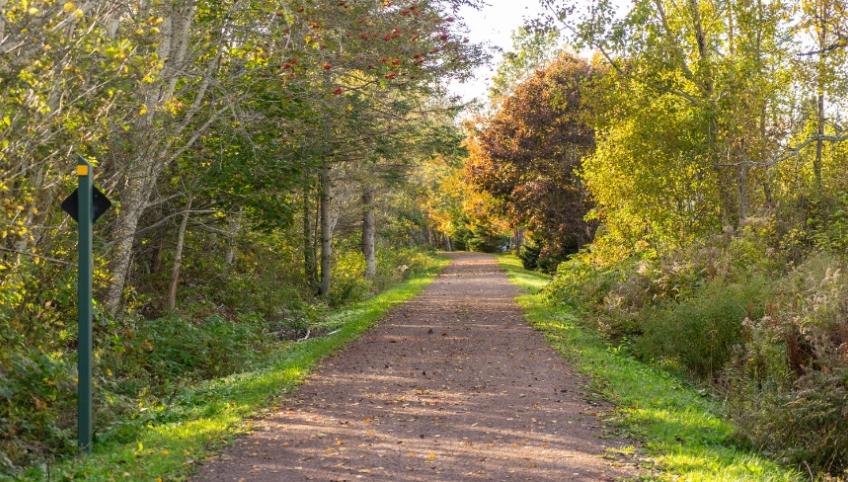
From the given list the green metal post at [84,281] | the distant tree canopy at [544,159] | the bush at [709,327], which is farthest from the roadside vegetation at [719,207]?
the distant tree canopy at [544,159]

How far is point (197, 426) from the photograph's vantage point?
342 inches

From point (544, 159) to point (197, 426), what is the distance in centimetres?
2759

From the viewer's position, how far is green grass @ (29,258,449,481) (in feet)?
23.2

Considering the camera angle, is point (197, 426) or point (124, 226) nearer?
point (197, 426)

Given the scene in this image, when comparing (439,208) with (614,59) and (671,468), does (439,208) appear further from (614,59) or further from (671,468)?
(671,468)

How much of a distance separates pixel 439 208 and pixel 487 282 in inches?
1180

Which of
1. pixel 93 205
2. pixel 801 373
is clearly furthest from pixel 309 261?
pixel 93 205

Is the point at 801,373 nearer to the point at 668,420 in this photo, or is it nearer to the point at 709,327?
A: the point at 668,420

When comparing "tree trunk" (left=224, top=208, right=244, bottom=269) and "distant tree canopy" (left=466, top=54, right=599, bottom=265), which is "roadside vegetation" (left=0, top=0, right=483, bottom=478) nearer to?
"tree trunk" (left=224, top=208, right=244, bottom=269)

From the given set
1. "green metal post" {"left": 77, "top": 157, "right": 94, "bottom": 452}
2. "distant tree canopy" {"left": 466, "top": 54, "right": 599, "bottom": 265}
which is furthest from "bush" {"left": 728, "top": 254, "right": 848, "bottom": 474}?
"distant tree canopy" {"left": 466, "top": 54, "right": 599, "bottom": 265}

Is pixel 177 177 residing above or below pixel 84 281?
above

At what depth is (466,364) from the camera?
1304 cm

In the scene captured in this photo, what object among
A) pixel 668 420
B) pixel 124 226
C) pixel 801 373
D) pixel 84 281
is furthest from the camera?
pixel 124 226

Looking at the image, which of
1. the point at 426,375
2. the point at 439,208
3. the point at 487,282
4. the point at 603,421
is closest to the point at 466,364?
the point at 426,375
